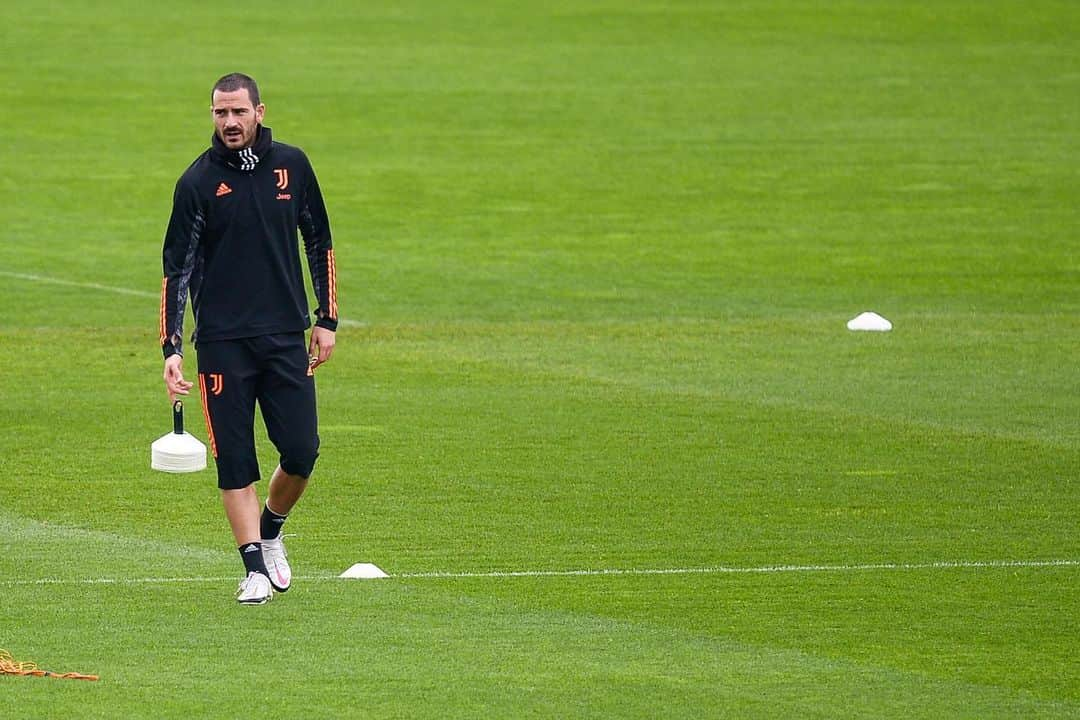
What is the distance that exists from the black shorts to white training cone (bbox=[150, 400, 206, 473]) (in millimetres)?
2781

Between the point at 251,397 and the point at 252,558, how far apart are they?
2.24ft

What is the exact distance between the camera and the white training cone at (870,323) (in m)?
19.7

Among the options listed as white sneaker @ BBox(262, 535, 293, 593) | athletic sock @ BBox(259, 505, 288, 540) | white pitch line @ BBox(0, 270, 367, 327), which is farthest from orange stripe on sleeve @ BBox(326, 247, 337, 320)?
white pitch line @ BBox(0, 270, 367, 327)

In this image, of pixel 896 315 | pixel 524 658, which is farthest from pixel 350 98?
pixel 524 658

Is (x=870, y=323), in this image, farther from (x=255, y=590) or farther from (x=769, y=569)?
(x=255, y=590)

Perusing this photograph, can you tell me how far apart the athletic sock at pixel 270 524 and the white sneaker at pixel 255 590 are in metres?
0.30

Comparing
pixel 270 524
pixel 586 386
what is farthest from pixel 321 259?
pixel 586 386

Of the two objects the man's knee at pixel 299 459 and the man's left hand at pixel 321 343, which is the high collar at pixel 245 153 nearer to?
the man's left hand at pixel 321 343

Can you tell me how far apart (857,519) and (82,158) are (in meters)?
20.8

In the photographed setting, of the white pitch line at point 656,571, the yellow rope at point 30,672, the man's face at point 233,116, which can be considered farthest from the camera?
the white pitch line at point 656,571

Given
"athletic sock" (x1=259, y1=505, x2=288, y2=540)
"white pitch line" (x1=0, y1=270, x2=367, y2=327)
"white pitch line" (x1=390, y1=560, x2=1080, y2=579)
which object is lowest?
"white pitch line" (x1=390, y1=560, x2=1080, y2=579)

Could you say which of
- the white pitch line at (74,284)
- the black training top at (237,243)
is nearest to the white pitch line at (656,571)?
the black training top at (237,243)

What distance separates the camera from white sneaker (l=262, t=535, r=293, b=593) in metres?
10.2

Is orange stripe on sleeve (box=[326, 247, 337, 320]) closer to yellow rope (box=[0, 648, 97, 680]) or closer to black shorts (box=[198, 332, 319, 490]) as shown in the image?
black shorts (box=[198, 332, 319, 490])
